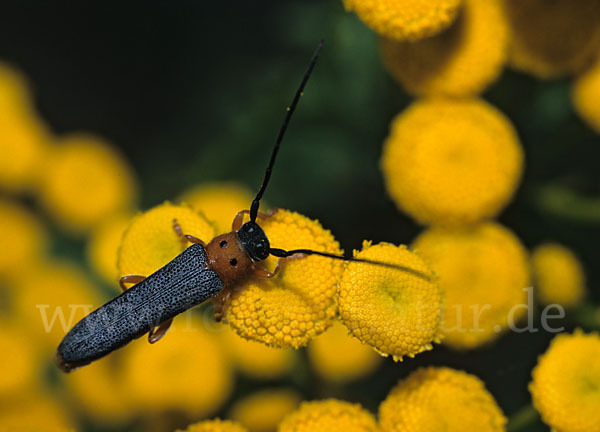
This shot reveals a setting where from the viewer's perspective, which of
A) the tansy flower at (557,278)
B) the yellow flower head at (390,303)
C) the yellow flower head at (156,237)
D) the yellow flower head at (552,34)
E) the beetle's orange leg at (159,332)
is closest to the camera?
the yellow flower head at (390,303)

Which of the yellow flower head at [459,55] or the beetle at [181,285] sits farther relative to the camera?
the yellow flower head at [459,55]

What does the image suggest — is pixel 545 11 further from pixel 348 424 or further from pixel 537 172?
pixel 348 424

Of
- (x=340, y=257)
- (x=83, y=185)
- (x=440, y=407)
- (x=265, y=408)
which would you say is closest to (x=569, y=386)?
(x=440, y=407)

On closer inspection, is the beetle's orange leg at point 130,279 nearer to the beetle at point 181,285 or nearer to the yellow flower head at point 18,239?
the beetle at point 181,285

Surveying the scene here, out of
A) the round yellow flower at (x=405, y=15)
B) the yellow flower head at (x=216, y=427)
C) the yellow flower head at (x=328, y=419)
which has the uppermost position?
the round yellow flower at (x=405, y=15)

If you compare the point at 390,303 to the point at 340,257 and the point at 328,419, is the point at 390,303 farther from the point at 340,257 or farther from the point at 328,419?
the point at 328,419

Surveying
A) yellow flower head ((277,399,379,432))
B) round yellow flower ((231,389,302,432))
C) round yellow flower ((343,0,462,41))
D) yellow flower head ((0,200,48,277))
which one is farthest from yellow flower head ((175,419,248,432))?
yellow flower head ((0,200,48,277))

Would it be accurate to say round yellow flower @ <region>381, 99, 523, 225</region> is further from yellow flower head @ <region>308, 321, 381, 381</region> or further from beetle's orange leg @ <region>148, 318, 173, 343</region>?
beetle's orange leg @ <region>148, 318, 173, 343</region>

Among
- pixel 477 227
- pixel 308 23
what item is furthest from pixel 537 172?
pixel 308 23

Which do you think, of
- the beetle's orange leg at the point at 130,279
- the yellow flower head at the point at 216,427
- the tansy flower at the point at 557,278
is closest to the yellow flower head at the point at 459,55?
the tansy flower at the point at 557,278
